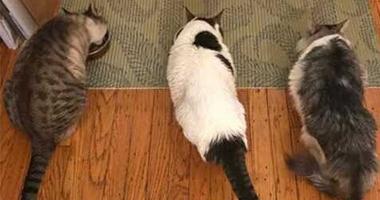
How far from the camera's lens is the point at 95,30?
1.82 meters

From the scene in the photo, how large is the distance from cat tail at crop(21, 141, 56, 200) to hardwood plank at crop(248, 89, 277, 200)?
697mm

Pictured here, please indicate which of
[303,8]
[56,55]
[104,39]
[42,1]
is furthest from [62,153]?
[303,8]

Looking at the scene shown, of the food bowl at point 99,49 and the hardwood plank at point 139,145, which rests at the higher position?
the food bowl at point 99,49

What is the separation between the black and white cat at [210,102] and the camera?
1.42 m

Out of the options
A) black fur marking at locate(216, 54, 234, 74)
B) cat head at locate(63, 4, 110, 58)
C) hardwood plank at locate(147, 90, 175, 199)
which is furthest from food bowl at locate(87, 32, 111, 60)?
black fur marking at locate(216, 54, 234, 74)

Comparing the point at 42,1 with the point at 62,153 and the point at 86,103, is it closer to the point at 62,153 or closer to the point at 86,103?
the point at 86,103

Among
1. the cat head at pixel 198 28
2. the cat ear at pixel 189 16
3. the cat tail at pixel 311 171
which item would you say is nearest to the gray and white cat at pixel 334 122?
the cat tail at pixel 311 171

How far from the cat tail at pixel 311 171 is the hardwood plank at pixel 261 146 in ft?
0.25

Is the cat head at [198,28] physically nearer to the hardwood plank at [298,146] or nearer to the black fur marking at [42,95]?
the hardwood plank at [298,146]

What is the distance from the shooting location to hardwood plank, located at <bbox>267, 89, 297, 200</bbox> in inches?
62.4

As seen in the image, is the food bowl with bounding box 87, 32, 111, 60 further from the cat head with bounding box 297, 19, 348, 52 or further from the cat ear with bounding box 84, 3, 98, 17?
the cat head with bounding box 297, 19, 348, 52

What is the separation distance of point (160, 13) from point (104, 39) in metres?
0.28

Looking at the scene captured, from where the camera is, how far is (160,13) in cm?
202

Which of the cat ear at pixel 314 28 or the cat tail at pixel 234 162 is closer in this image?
the cat tail at pixel 234 162
